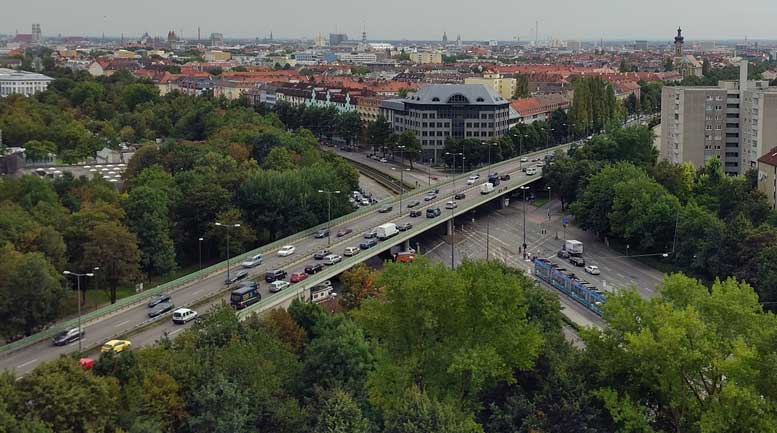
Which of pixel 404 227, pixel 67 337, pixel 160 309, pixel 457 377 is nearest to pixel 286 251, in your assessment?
pixel 404 227

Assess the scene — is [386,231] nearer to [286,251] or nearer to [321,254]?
[321,254]

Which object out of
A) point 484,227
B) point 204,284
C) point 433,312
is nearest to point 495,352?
point 433,312

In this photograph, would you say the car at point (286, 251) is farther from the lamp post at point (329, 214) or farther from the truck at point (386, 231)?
the truck at point (386, 231)

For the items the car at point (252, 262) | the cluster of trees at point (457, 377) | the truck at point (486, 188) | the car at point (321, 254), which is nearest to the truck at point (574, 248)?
the truck at point (486, 188)

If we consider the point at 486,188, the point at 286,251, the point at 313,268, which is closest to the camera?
the point at 313,268

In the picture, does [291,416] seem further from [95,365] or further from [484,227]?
[484,227]

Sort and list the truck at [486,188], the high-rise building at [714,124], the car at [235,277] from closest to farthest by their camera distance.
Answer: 1. the car at [235,277]
2. the truck at [486,188]
3. the high-rise building at [714,124]
